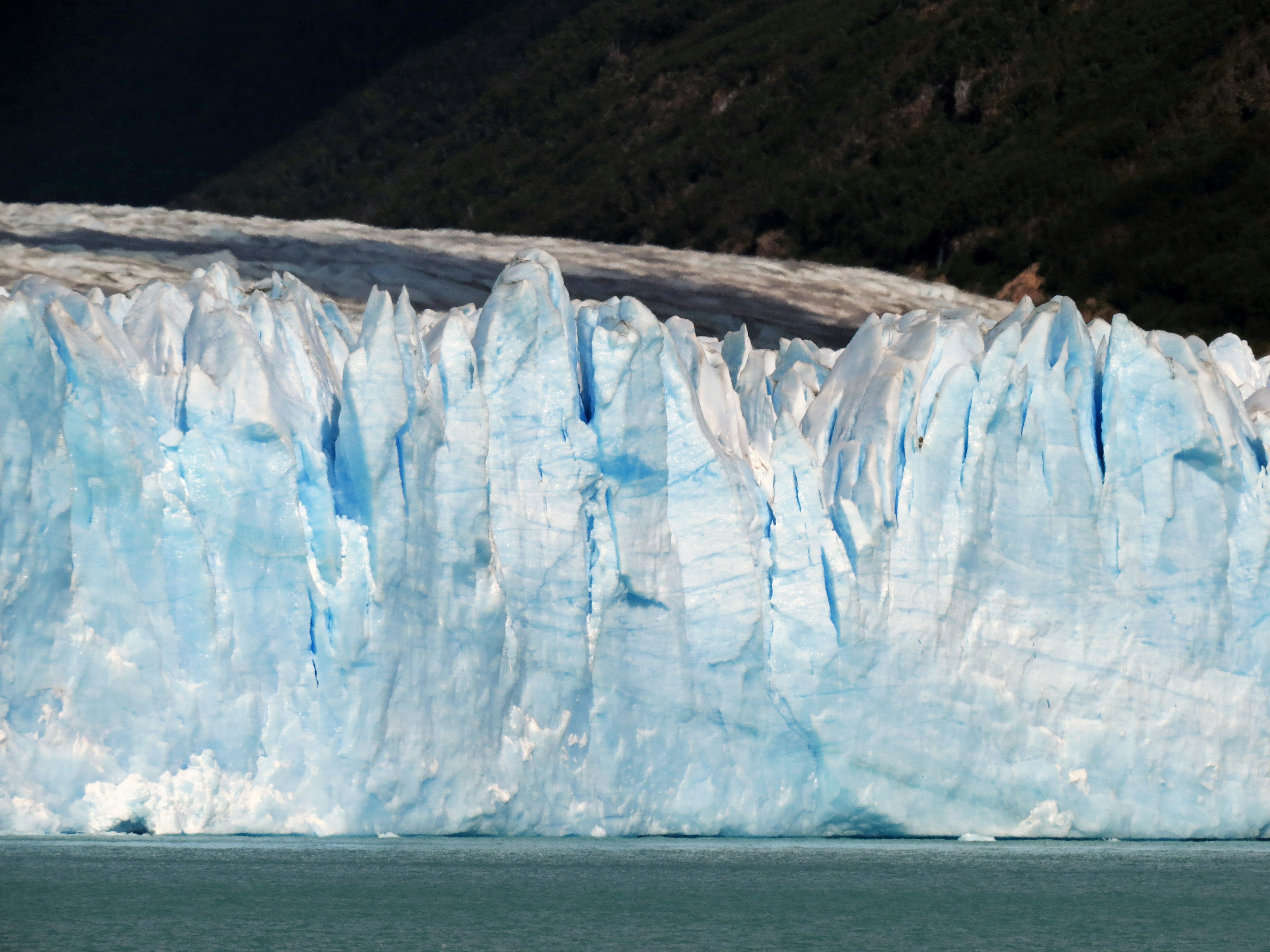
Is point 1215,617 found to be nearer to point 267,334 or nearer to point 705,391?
point 705,391

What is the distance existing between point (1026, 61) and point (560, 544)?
2661 centimetres

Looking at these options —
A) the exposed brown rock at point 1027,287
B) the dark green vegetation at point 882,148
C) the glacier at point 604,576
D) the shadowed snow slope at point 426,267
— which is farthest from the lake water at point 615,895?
the exposed brown rock at point 1027,287

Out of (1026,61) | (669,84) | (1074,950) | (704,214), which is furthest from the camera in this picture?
(669,84)

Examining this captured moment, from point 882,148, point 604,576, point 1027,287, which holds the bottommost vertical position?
point 604,576

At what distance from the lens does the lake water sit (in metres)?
10.5

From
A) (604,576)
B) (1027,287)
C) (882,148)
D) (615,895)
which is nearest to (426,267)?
(604,576)

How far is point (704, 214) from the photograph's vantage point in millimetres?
39875

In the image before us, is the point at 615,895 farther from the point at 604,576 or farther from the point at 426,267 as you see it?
the point at 426,267

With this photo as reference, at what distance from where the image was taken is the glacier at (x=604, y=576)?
12.6 m

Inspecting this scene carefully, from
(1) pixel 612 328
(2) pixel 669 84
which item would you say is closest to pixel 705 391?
(1) pixel 612 328

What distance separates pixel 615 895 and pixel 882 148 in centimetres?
2841

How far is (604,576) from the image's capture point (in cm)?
1380

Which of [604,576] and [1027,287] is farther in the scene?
[1027,287]

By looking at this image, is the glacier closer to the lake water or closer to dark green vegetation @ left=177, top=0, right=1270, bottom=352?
the lake water
